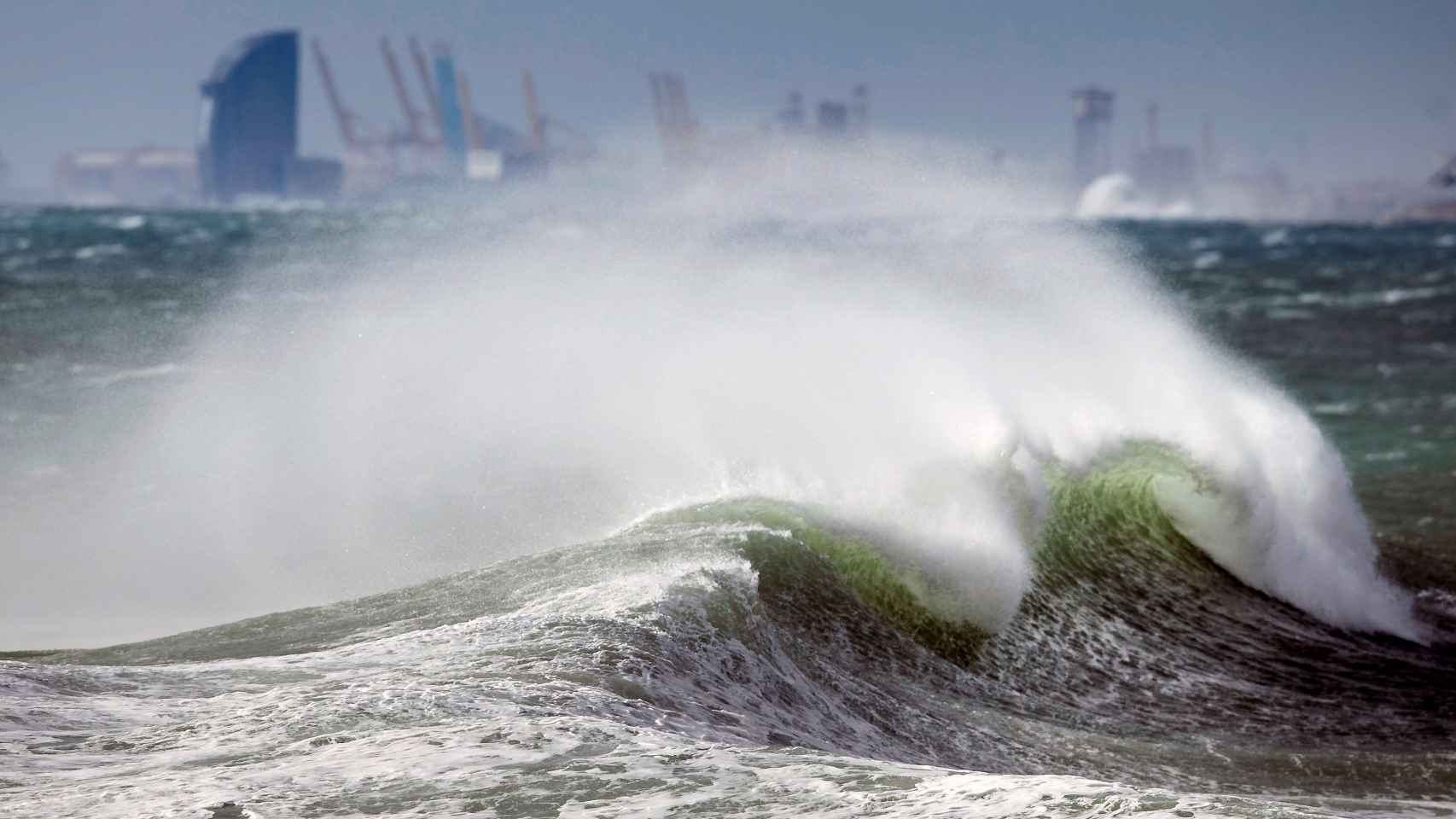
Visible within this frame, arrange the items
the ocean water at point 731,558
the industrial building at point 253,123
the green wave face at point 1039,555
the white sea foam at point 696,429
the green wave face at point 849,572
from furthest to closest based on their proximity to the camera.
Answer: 1. the industrial building at point 253,123
2. the white sea foam at point 696,429
3. the green wave face at point 1039,555
4. the green wave face at point 849,572
5. the ocean water at point 731,558

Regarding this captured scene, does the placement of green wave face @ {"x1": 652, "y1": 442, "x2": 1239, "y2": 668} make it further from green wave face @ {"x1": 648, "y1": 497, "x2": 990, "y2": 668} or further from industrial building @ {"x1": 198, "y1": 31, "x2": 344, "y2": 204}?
industrial building @ {"x1": 198, "y1": 31, "x2": 344, "y2": 204}

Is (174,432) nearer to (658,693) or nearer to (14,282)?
(658,693)

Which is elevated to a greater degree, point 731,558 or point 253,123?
point 253,123

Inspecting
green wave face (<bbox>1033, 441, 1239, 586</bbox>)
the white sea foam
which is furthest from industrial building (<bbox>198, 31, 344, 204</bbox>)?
green wave face (<bbox>1033, 441, 1239, 586</bbox>)

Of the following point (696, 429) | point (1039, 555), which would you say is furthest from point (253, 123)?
point (1039, 555)

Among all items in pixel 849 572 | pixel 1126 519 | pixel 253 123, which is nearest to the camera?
pixel 849 572

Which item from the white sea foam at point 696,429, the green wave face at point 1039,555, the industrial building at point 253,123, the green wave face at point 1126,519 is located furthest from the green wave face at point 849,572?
the industrial building at point 253,123

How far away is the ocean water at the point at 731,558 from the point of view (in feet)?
17.9

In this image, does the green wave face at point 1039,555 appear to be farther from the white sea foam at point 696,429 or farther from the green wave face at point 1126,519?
the white sea foam at point 696,429

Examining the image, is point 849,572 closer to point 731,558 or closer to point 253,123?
point 731,558

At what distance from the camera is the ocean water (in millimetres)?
5469

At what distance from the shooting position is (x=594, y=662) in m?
6.56

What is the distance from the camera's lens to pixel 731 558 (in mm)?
8820

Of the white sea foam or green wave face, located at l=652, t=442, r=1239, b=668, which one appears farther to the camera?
the white sea foam
